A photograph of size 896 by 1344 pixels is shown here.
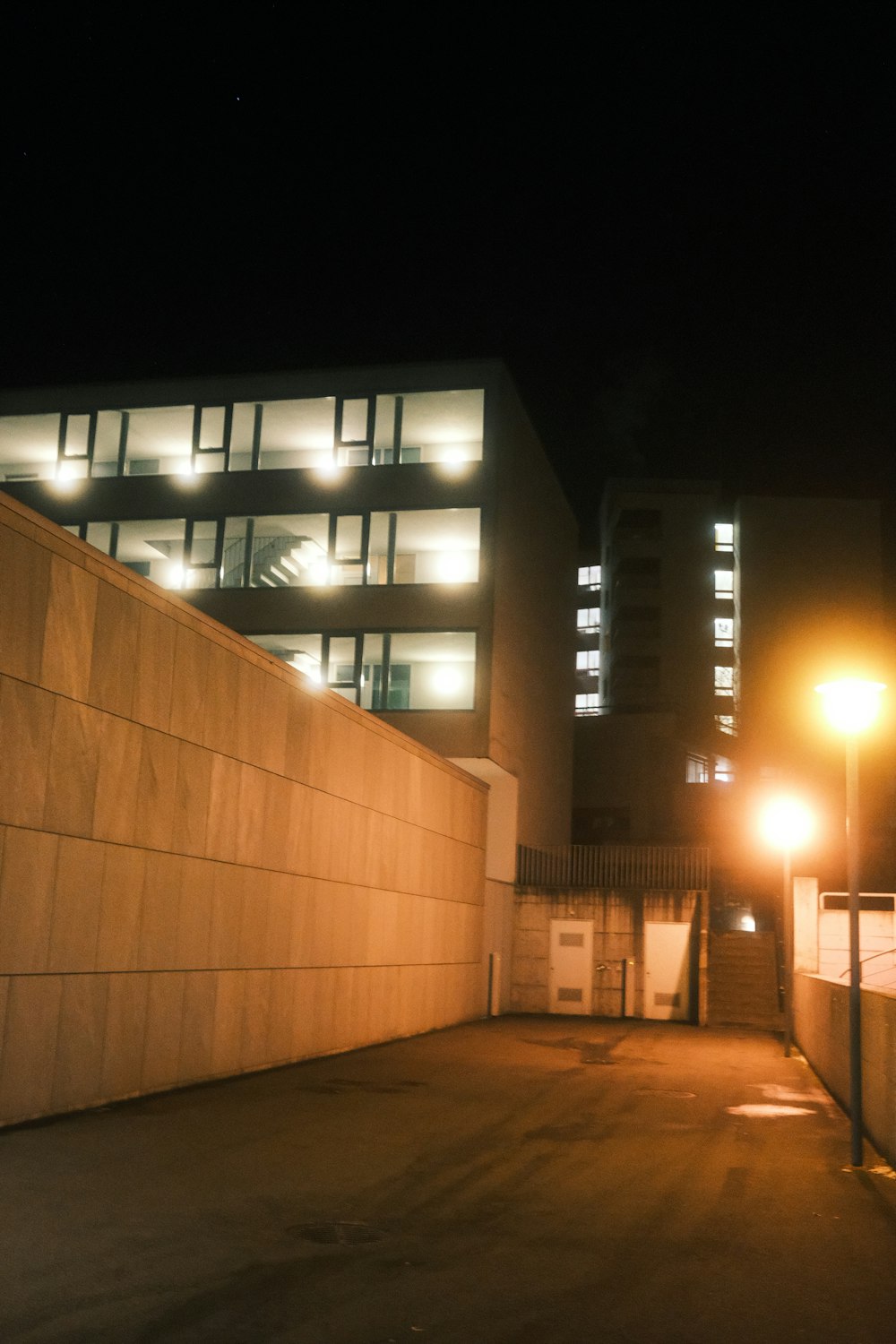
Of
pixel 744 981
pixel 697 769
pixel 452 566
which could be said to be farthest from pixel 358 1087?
pixel 697 769

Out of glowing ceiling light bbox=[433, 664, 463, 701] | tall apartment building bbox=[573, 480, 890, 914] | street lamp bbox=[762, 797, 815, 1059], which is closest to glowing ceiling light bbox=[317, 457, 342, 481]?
glowing ceiling light bbox=[433, 664, 463, 701]

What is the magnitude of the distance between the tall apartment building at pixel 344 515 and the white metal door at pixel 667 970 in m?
4.25

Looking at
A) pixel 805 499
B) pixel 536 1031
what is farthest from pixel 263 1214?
pixel 805 499

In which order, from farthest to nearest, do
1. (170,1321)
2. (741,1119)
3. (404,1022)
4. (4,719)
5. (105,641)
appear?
(404,1022) < (741,1119) < (105,641) < (4,719) < (170,1321)

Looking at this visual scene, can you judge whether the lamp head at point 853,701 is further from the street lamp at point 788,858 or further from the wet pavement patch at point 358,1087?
the street lamp at point 788,858

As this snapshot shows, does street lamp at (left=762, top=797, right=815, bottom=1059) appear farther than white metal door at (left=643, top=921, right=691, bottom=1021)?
No

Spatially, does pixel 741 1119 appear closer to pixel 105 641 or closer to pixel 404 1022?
pixel 105 641

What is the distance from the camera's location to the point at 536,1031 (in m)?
28.5

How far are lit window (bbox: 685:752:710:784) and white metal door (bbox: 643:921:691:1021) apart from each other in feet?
69.0

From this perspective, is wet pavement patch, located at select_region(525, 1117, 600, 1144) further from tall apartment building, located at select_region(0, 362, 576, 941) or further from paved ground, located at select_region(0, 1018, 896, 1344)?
tall apartment building, located at select_region(0, 362, 576, 941)

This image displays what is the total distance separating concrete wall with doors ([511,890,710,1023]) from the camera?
110ft

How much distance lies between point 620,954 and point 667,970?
126cm

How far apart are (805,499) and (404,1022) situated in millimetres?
61945

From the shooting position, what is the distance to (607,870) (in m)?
37.2
